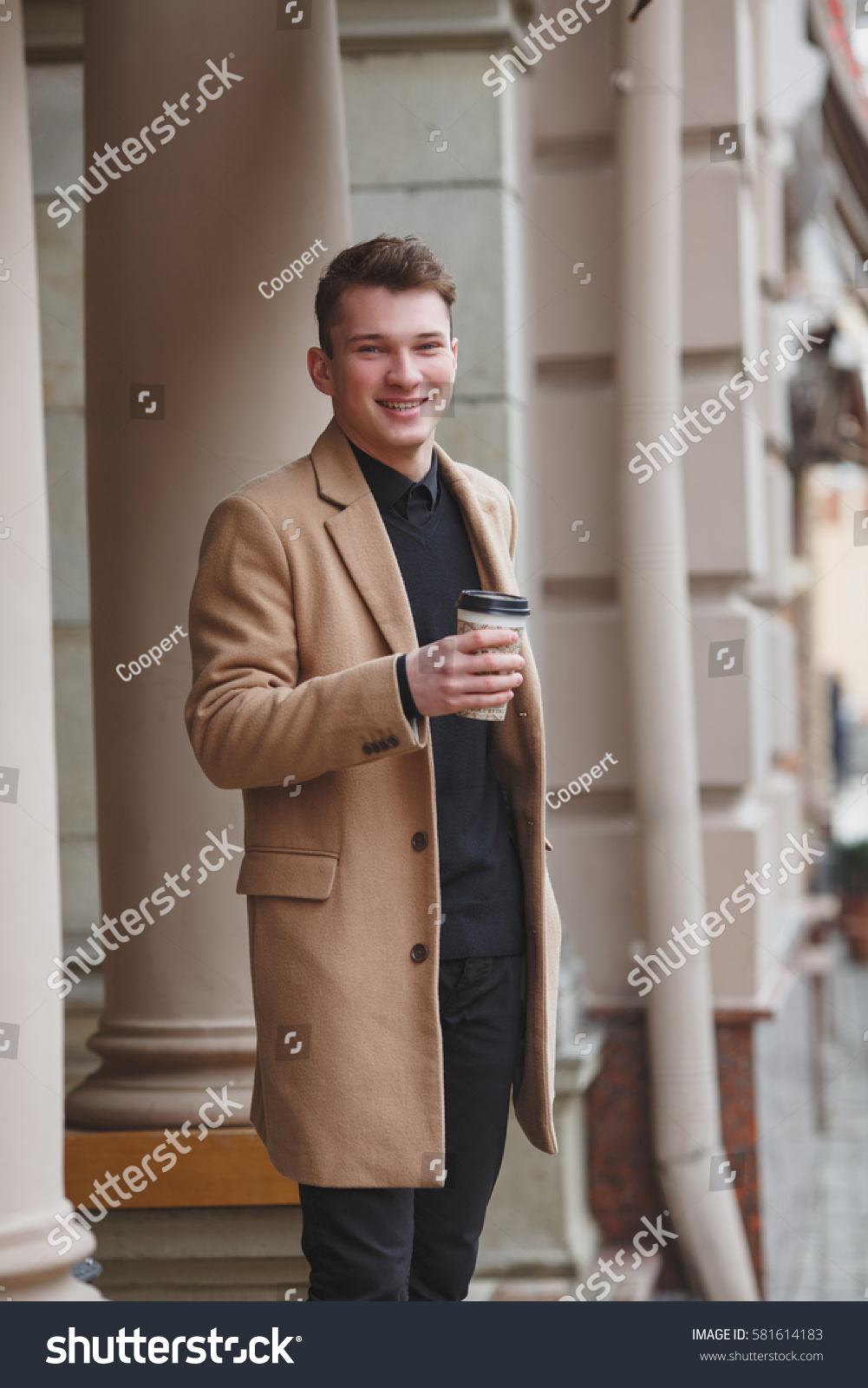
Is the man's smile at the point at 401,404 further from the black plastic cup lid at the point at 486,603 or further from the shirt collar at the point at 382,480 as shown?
the black plastic cup lid at the point at 486,603

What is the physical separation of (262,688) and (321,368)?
532mm

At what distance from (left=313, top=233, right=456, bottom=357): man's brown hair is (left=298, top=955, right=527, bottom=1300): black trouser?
999 mm

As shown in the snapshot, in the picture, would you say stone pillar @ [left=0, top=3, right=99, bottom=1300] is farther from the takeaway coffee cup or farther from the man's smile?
the takeaway coffee cup

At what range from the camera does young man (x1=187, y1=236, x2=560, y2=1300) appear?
83.7 inches

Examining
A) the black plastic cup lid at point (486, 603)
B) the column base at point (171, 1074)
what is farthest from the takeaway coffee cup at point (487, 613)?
the column base at point (171, 1074)

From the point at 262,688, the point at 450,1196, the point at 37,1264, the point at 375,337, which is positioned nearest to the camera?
the point at 262,688

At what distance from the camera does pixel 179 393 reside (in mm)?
3207

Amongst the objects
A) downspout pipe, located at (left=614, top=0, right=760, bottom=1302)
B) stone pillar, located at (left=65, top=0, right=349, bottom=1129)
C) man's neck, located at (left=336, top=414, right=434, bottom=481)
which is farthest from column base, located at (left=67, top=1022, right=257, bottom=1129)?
man's neck, located at (left=336, top=414, right=434, bottom=481)

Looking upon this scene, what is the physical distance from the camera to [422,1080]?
2184 mm

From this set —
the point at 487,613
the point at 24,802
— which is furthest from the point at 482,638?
the point at 24,802

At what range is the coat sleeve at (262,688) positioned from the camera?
80.2 inches

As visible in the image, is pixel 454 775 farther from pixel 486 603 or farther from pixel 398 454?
pixel 398 454

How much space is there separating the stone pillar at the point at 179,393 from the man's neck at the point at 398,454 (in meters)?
0.92
